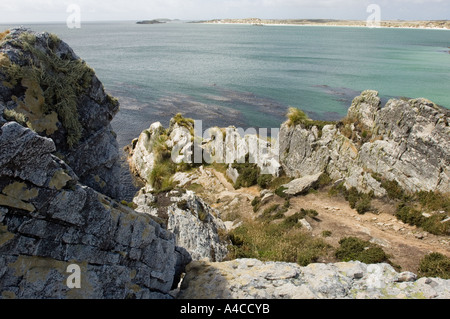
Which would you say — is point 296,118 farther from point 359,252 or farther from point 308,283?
point 308,283

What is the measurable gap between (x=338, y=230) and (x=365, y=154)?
7446 millimetres

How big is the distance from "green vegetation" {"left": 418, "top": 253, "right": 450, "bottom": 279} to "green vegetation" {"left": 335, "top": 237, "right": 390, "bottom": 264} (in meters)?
1.34

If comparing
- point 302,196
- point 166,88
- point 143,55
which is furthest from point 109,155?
point 143,55

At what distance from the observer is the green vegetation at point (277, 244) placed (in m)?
13.2

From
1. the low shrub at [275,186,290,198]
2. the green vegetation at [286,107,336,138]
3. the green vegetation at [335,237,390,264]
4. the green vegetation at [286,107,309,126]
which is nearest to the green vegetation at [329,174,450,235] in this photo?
the green vegetation at [335,237,390,264]

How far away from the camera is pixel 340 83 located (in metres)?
67.2

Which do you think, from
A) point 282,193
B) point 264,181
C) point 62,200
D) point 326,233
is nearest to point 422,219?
point 326,233

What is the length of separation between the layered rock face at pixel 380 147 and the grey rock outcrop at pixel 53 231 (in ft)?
57.4

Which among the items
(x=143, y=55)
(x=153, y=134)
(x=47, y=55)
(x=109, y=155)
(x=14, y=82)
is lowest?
(x=153, y=134)

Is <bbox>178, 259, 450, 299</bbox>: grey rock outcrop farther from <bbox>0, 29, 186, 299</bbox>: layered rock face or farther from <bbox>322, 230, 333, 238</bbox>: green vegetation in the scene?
<bbox>322, 230, 333, 238</bbox>: green vegetation

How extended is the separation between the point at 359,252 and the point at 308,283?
5.90 metres

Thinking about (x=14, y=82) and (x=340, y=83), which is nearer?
(x=14, y=82)

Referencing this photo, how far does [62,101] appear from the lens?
9.13 metres

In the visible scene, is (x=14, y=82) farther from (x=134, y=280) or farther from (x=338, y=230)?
(x=338, y=230)
